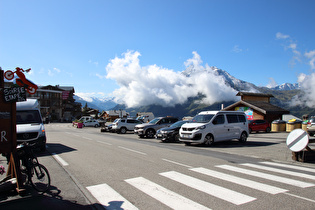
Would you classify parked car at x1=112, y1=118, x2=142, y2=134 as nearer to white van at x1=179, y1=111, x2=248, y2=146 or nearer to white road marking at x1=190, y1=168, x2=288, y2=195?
white van at x1=179, y1=111, x2=248, y2=146

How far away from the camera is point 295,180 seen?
20.6 ft

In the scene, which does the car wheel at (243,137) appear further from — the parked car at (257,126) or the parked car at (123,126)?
the parked car at (123,126)

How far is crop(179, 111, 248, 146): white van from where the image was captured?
14.2m

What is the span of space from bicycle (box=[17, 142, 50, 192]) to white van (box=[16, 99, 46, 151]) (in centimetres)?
523

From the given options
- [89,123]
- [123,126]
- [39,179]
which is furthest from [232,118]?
[89,123]

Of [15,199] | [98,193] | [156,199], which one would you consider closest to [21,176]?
[15,199]

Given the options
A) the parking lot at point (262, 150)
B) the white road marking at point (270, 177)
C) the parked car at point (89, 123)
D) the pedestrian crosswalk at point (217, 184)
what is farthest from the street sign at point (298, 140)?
the parked car at point (89, 123)

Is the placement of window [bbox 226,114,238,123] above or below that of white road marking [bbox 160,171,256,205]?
above

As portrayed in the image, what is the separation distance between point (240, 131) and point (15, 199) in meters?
14.1

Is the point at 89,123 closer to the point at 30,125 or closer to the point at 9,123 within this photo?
the point at 30,125

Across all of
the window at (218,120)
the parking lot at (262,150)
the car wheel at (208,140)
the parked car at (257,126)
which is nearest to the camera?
the parking lot at (262,150)

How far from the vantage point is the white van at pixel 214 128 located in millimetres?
14187

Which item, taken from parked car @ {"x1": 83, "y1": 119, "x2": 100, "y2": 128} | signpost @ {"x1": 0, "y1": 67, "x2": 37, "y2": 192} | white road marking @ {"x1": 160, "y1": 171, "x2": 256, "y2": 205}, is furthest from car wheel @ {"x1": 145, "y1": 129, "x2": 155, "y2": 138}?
parked car @ {"x1": 83, "y1": 119, "x2": 100, "y2": 128}

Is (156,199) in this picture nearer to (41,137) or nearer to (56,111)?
(41,137)
